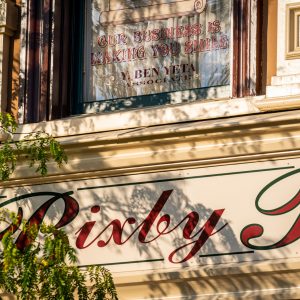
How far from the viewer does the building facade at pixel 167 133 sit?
10945 mm

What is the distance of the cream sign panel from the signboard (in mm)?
1138

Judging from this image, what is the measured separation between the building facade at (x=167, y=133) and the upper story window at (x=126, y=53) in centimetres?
1

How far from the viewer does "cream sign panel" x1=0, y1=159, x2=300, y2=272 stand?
10883 millimetres

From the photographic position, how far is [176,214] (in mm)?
11367

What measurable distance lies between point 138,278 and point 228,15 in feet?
8.88

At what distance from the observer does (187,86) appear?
12.1 meters

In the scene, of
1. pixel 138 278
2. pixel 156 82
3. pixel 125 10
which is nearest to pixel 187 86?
pixel 156 82

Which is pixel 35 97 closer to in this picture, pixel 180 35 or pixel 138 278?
pixel 180 35

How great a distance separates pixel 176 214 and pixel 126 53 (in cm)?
199

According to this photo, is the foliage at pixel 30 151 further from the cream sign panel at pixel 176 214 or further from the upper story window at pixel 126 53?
the upper story window at pixel 126 53

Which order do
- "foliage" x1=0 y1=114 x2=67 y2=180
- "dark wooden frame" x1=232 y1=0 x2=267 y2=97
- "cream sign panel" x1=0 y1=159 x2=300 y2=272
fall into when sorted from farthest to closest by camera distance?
"dark wooden frame" x1=232 y1=0 x2=267 y2=97, "cream sign panel" x1=0 y1=159 x2=300 y2=272, "foliage" x1=0 y1=114 x2=67 y2=180

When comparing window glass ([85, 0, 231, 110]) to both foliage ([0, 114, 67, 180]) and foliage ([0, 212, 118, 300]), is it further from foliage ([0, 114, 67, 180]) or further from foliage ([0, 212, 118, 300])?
foliage ([0, 212, 118, 300])

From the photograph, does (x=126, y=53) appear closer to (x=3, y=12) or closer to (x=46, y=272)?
(x=3, y=12)

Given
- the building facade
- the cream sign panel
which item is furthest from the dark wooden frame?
the cream sign panel
